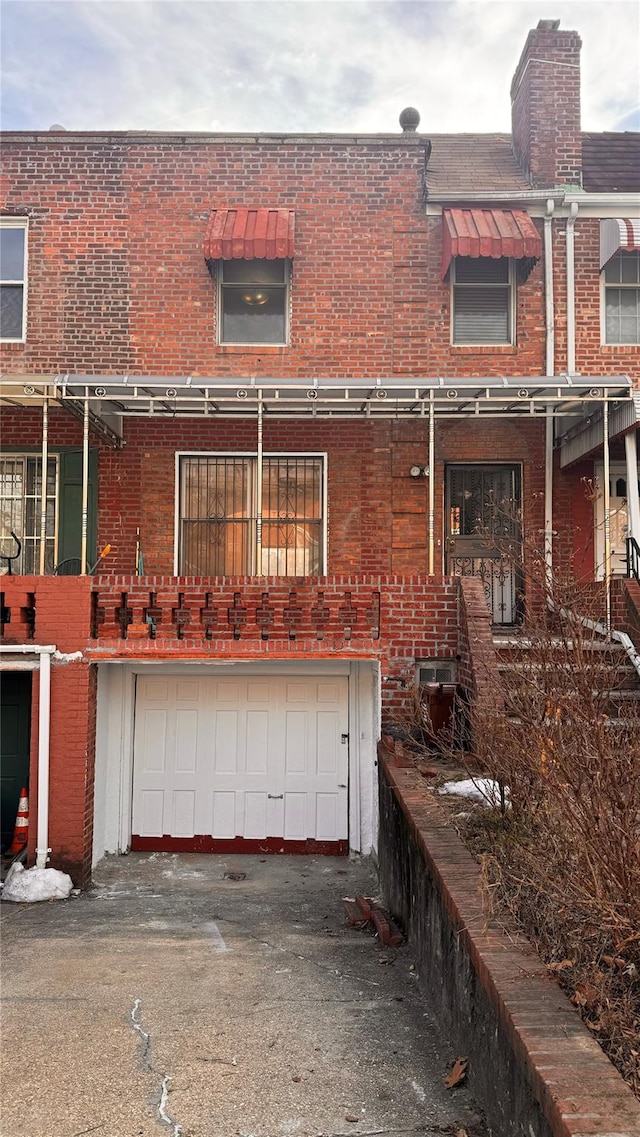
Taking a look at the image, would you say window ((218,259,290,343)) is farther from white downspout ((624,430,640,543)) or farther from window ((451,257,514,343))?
white downspout ((624,430,640,543))

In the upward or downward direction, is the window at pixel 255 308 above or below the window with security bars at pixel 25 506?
above

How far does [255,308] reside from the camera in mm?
10492

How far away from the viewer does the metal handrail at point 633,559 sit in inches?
341

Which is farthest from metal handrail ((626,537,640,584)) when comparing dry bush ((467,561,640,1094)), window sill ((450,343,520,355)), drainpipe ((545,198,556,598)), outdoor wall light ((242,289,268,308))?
outdoor wall light ((242,289,268,308))

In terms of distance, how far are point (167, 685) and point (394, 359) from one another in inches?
203

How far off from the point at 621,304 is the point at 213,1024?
9.81m

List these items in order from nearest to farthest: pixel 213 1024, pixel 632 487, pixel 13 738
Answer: pixel 213 1024 → pixel 632 487 → pixel 13 738

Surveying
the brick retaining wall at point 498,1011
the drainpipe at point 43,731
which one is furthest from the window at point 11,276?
the brick retaining wall at point 498,1011

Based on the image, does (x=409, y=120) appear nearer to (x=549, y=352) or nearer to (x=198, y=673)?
(x=549, y=352)

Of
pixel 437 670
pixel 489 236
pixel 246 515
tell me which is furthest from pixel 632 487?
pixel 246 515

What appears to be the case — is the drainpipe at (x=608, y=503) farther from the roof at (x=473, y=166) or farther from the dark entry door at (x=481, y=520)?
the roof at (x=473, y=166)

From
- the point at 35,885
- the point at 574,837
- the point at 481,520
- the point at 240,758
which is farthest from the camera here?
the point at 481,520

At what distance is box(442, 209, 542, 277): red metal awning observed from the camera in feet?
31.8

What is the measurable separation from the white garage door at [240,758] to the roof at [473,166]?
22.8 ft
